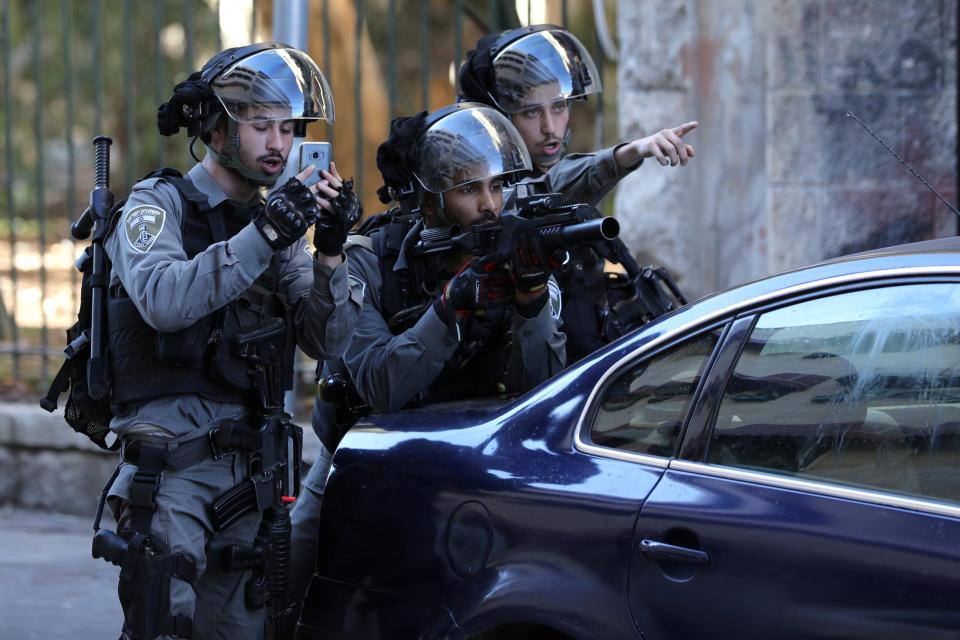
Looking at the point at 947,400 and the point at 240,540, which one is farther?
the point at 240,540

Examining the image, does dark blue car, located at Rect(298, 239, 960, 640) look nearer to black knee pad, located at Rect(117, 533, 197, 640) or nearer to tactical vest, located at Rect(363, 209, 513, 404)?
black knee pad, located at Rect(117, 533, 197, 640)

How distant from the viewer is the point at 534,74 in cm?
472

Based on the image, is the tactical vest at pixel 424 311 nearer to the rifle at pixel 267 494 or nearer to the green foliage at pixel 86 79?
the rifle at pixel 267 494

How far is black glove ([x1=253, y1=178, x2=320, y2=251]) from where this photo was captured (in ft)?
11.7

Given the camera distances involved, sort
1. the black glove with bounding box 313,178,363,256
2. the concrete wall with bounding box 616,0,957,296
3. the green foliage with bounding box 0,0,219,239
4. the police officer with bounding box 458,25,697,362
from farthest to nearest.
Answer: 1. the green foliage with bounding box 0,0,219,239
2. the concrete wall with bounding box 616,0,957,296
3. the police officer with bounding box 458,25,697,362
4. the black glove with bounding box 313,178,363,256

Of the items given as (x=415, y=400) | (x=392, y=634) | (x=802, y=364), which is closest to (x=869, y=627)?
(x=802, y=364)

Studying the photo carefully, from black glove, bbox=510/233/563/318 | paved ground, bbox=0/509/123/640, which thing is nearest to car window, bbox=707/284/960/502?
black glove, bbox=510/233/563/318

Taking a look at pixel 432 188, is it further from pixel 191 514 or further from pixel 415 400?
pixel 191 514

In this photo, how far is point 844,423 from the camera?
2785mm

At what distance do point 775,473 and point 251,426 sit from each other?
1645 millimetres

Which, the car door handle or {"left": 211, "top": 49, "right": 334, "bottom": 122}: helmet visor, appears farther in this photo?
{"left": 211, "top": 49, "right": 334, "bottom": 122}: helmet visor

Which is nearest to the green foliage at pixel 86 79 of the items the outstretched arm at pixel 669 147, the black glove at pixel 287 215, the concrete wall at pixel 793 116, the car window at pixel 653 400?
the concrete wall at pixel 793 116

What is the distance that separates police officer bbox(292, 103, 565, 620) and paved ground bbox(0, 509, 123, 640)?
Answer: 167 cm


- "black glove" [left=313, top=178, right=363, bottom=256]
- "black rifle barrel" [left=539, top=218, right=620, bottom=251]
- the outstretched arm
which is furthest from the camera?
the outstretched arm
